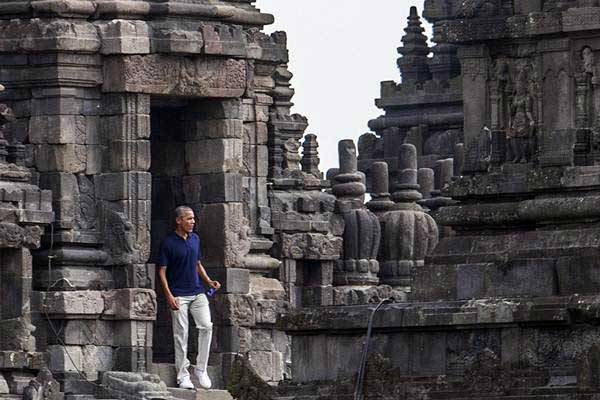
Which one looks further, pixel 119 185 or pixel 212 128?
pixel 212 128

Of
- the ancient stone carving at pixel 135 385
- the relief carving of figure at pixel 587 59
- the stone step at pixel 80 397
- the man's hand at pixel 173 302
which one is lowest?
the stone step at pixel 80 397

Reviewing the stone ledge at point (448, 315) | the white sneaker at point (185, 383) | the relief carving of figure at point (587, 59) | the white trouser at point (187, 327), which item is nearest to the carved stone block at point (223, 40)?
the white trouser at point (187, 327)

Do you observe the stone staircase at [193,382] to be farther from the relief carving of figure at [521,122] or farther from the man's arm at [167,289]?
the relief carving of figure at [521,122]

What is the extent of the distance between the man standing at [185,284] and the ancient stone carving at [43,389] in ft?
4.49

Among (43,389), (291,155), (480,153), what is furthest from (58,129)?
(480,153)

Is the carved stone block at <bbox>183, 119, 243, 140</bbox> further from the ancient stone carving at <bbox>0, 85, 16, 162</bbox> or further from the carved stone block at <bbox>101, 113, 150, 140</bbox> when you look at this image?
the ancient stone carving at <bbox>0, 85, 16, 162</bbox>

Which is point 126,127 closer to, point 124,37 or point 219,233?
point 124,37

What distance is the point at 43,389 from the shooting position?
46469 millimetres

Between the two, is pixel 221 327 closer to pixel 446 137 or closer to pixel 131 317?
pixel 131 317

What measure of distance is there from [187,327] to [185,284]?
3.38 feet

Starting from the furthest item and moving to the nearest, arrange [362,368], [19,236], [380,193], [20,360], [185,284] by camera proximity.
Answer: [380,193] < [19,236] < [20,360] < [185,284] < [362,368]

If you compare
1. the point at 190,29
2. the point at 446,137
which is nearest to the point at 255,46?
the point at 190,29

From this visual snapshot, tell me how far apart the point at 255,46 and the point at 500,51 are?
17.0 meters

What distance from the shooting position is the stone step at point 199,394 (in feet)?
154
